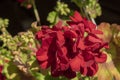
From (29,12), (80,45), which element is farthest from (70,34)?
(29,12)

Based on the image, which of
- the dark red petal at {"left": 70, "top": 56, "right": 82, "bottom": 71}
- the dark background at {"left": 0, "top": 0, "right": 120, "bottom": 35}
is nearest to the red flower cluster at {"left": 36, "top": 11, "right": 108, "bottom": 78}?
the dark red petal at {"left": 70, "top": 56, "right": 82, "bottom": 71}

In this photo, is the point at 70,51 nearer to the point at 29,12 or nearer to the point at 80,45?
the point at 80,45

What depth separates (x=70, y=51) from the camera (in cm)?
95

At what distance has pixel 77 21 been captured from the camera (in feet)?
3.36

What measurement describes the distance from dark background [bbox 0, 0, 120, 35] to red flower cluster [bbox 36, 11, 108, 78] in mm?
1262

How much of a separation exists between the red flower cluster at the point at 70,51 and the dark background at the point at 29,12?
1.26 metres

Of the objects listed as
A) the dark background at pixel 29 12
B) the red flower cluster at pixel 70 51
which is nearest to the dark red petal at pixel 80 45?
the red flower cluster at pixel 70 51

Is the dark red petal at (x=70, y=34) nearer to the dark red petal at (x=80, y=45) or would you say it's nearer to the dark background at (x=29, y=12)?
the dark red petal at (x=80, y=45)

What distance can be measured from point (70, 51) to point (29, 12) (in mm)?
1916

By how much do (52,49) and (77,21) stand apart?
0.11 meters

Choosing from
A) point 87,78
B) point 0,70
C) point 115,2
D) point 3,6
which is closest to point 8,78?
point 0,70

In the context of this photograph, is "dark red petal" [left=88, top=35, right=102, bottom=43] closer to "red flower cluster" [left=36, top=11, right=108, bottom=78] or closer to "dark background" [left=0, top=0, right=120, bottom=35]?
"red flower cluster" [left=36, top=11, right=108, bottom=78]

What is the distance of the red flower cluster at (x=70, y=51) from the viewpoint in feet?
3.06

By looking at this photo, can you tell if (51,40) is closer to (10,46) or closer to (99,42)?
(99,42)
